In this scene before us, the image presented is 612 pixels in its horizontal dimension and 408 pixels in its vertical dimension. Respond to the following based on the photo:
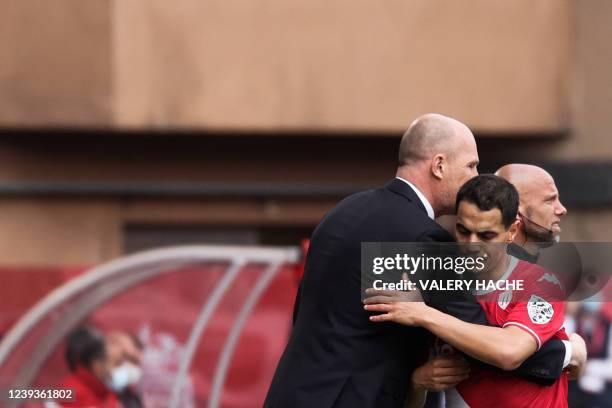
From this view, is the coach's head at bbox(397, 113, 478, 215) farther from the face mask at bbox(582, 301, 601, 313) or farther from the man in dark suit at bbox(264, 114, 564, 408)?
the face mask at bbox(582, 301, 601, 313)

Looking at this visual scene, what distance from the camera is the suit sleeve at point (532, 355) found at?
369cm

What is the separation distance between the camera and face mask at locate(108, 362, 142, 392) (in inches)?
320

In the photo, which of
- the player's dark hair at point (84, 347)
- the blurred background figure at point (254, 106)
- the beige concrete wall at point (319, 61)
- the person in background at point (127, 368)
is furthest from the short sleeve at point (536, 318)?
the beige concrete wall at point (319, 61)

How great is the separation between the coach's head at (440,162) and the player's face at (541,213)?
8.0 inches

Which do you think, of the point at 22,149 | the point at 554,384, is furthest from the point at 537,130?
the point at 554,384

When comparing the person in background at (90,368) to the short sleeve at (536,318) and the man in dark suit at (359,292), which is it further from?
the short sleeve at (536,318)

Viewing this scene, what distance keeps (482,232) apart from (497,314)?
0.27m

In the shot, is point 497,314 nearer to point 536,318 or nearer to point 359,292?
point 536,318

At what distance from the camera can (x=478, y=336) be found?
360 centimetres

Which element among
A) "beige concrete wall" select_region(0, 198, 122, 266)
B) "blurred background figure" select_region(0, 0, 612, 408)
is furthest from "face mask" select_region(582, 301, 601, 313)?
"beige concrete wall" select_region(0, 198, 122, 266)

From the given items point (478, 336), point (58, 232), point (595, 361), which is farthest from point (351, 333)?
point (58, 232)

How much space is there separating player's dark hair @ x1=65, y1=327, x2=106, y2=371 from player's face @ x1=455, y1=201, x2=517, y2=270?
492 cm

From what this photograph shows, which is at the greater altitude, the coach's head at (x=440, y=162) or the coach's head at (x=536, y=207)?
the coach's head at (x=440, y=162)

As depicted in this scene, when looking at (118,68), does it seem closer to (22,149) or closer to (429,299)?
(22,149)
